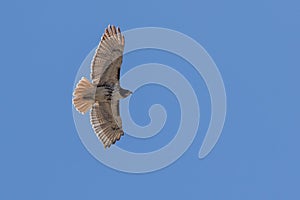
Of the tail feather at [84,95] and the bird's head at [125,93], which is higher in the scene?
the bird's head at [125,93]

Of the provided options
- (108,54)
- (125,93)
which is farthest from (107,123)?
(108,54)

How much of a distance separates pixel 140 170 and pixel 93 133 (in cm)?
70

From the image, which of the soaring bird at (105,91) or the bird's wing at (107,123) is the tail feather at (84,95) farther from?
the bird's wing at (107,123)

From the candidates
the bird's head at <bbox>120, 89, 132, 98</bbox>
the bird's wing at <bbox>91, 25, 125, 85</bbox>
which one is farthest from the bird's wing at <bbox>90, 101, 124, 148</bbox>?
the bird's wing at <bbox>91, 25, 125, 85</bbox>

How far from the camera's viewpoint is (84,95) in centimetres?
1359

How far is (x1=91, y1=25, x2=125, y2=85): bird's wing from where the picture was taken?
44.0 feet

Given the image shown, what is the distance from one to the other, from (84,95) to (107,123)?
0.48 meters

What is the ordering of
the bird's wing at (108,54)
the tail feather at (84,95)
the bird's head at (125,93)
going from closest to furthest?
1. the bird's wing at (108,54)
2. the tail feather at (84,95)
3. the bird's head at (125,93)

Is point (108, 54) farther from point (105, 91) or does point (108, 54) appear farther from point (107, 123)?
point (107, 123)

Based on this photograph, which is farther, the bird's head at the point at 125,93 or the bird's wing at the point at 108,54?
the bird's head at the point at 125,93

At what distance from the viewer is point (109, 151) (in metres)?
13.9

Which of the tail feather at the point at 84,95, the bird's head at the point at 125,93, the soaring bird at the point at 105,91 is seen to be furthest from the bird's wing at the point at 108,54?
the bird's head at the point at 125,93

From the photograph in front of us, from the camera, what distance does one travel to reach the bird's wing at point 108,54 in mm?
13406

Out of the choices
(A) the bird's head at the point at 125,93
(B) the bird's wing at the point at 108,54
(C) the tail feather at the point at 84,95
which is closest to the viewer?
(B) the bird's wing at the point at 108,54
